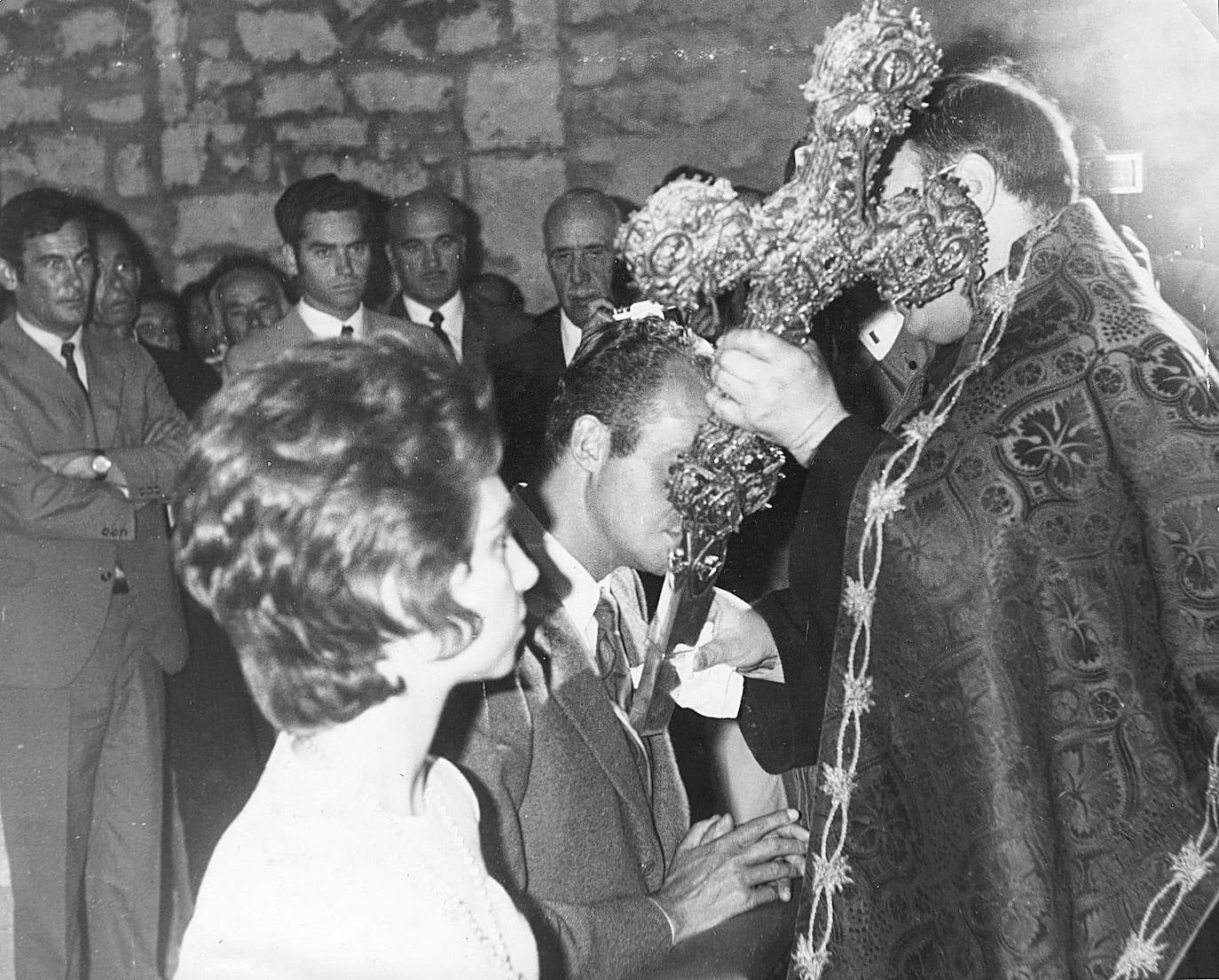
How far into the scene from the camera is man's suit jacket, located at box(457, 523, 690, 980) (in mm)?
1472

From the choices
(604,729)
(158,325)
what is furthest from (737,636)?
(158,325)

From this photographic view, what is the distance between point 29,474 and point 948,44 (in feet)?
4.08

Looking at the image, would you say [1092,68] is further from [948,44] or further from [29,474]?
[29,474]

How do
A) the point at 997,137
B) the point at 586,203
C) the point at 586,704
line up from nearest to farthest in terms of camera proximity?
the point at 997,137
the point at 586,704
the point at 586,203

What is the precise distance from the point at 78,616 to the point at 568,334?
2.28 feet

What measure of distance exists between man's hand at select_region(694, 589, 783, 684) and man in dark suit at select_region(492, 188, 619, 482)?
341 millimetres

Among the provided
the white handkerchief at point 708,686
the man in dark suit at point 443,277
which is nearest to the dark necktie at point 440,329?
the man in dark suit at point 443,277

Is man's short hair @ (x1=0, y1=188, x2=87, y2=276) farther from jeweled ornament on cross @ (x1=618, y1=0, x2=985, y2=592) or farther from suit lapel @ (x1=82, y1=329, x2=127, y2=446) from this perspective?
jeweled ornament on cross @ (x1=618, y1=0, x2=985, y2=592)

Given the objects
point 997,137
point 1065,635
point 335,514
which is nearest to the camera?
point 335,514

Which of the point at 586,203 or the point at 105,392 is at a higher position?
the point at 586,203

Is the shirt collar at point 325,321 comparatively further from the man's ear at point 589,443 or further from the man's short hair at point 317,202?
the man's ear at point 589,443

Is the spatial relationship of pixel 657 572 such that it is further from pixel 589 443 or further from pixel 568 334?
pixel 568 334

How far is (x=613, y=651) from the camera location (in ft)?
5.34

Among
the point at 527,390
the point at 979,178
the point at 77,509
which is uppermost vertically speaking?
the point at 979,178
